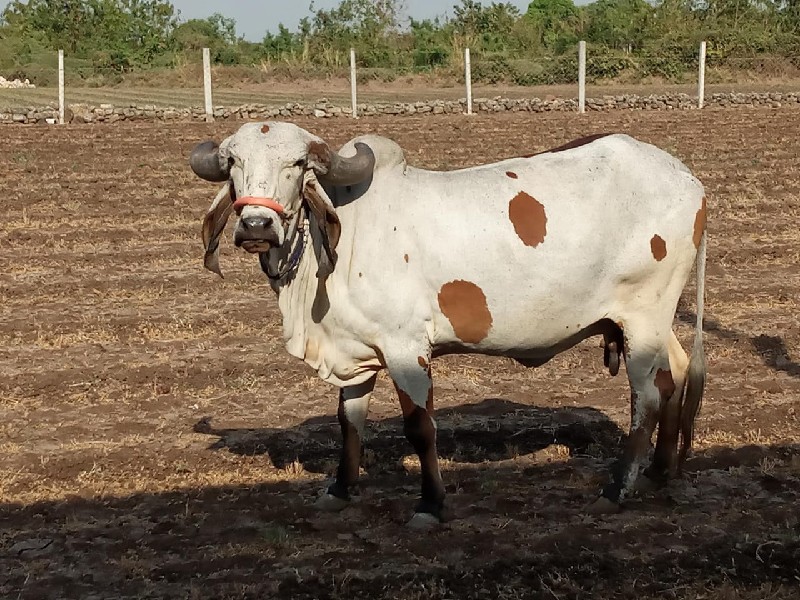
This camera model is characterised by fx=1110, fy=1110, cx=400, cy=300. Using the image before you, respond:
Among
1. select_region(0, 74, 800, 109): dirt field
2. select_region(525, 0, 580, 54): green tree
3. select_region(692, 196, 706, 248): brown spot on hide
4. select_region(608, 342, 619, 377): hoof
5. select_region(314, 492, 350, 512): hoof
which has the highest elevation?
select_region(525, 0, 580, 54): green tree

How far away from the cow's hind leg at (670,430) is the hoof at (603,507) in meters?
0.40

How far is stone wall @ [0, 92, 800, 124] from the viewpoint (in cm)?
2380

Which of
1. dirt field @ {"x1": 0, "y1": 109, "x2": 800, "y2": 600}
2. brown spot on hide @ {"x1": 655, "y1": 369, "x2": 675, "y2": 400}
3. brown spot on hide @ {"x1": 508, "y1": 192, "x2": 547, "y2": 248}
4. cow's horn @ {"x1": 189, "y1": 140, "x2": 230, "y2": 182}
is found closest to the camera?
dirt field @ {"x1": 0, "y1": 109, "x2": 800, "y2": 600}

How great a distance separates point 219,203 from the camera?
5.30m

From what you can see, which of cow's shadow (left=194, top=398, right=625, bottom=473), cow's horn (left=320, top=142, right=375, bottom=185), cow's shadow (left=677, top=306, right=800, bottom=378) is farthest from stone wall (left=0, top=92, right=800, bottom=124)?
cow's horn (left=320, top=142, right=375, bottom=185)

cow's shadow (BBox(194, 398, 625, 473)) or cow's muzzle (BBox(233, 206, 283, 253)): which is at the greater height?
cow's muzzle (BBox(233, 206, 283, 253))

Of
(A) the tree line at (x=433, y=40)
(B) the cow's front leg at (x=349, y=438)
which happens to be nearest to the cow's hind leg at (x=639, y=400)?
(B) the cow's front leg at (x=349, y=438)

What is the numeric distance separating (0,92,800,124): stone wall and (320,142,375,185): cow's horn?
64.1 feet

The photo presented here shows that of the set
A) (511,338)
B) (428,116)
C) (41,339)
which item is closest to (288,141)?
(511,338)

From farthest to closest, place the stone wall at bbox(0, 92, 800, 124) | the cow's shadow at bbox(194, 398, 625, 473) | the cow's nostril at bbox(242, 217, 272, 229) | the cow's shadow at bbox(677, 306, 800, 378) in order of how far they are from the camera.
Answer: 1. the stone wall at bbox(0, 92, 800, 124)
2. the cow's shadow at bbox(677, 306, 800, 378)
3. the cow's shadow at bbox(194, 398, 625, 473)
4. the cow's nostril at bbox(242, 217, 272, 229)

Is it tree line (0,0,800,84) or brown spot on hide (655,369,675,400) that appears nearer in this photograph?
brown spot on hide (655,369,675,400)

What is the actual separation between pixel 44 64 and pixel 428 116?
76.1 feet

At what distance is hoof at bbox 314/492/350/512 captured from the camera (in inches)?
229

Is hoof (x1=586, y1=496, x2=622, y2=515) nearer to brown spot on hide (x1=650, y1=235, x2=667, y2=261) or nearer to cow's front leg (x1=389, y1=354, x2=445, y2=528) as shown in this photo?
cow's front leg (x1=389, y1=354, x2=445, y2=528)
